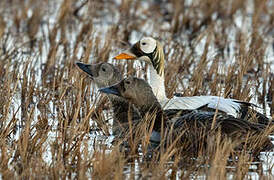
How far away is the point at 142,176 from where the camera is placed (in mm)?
4312

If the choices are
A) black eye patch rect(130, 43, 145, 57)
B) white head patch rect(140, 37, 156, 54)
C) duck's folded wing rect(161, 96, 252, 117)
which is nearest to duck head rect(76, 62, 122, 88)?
black eye patch rect(130, 43, 145, 57)

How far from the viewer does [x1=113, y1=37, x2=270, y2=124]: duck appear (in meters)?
5.86

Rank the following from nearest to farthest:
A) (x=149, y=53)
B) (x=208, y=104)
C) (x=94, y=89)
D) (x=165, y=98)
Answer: (x=208, y=104) → (x=165, y=98) → (x=149, y=53) → (x=94, y=89)

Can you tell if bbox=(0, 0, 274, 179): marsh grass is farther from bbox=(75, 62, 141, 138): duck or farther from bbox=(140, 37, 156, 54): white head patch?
bbox=(140, 37, 156, 54): white head patch

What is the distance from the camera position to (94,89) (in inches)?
293

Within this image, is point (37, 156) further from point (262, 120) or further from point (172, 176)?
point (262, 120)

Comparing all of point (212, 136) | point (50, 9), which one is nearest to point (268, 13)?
point (50, 9)

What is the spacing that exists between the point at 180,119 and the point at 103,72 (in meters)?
1.26

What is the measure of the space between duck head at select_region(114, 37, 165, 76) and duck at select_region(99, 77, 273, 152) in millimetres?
664

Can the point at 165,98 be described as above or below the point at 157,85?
below

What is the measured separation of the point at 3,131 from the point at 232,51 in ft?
17.9

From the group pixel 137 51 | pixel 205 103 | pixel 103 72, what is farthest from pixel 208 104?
pixel 103 72

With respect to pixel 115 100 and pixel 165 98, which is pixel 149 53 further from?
pixel 115 100

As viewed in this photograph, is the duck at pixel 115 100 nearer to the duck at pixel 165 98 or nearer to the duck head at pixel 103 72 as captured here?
the duck head at pixel 103 72
